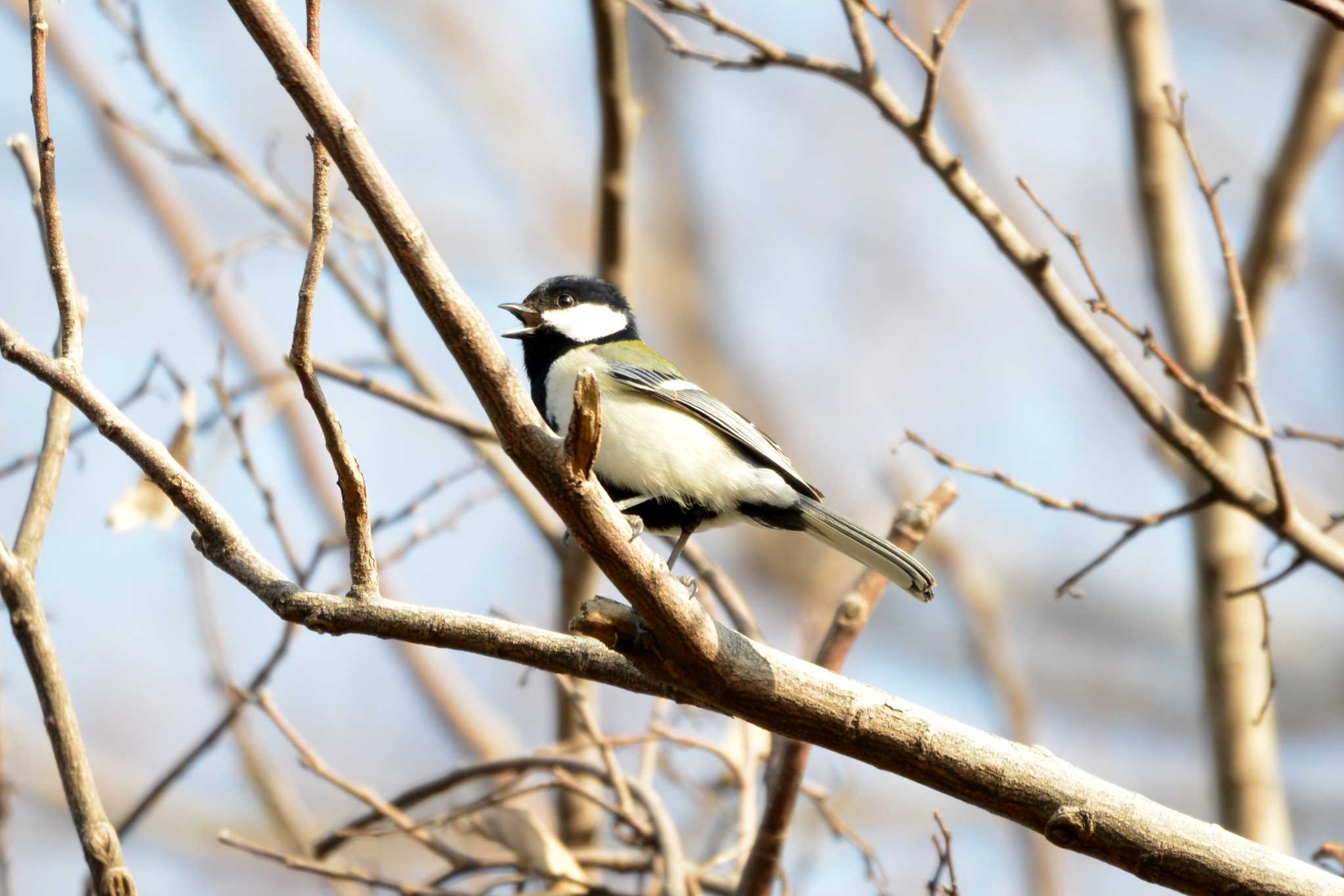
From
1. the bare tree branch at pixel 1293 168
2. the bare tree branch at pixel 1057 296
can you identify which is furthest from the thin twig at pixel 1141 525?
the bare tree branch at pixel 1293 168

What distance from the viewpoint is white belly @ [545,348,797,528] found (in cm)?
347

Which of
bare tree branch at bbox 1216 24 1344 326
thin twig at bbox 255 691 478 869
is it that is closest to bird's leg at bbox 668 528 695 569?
thin twig at bbox 255 691 478 869

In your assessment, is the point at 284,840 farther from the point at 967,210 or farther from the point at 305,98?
the point at 305,98

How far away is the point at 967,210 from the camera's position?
334 cm

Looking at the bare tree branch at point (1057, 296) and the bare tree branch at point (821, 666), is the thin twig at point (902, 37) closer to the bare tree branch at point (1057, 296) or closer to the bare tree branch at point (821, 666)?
the bare tree branch at point (1057, 296)

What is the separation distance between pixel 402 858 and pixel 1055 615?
569cm

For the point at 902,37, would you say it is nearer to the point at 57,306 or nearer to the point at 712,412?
the point at 712,412

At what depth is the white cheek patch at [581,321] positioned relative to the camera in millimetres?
4285

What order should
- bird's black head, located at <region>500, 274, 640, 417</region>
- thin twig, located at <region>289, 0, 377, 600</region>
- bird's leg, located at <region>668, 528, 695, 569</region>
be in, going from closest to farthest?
1. thin twig, located at <region>289, 0, 377, 600</region>
2. bird's leg, located at <region>668, 528, 695, 569</region>
3. bird's black head, located at <region>500, 274, 640, 417</region>

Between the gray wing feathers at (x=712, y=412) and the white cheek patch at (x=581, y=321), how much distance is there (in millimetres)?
554

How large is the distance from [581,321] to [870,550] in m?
1.63

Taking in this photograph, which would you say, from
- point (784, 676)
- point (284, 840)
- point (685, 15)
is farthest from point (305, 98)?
point (284, 840)

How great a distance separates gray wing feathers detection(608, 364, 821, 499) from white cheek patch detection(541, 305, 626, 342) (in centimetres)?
55

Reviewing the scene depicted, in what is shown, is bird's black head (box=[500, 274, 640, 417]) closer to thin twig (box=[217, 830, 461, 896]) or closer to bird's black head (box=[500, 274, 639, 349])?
bird's black head (box=[500, 274, 639, 349])
